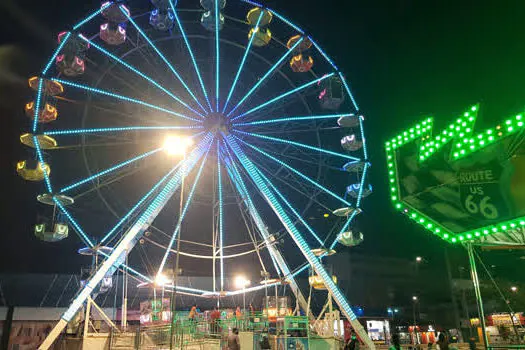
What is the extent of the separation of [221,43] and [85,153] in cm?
948

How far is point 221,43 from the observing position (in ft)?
76.7

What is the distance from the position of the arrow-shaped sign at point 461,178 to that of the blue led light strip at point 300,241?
10076 mm

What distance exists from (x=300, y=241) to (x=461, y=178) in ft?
→ 39.5

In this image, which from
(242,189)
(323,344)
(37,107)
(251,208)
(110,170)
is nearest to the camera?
(323,344)

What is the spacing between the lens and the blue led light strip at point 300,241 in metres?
19.8

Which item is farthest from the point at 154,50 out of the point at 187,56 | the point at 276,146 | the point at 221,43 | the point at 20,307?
the point at 20,307

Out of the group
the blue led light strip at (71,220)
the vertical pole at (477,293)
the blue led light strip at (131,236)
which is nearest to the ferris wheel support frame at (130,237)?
the blue led light strip at (131,236)

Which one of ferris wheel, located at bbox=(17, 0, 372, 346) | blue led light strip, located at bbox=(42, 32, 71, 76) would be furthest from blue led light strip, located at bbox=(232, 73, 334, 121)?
blue led light strip, located at bbox=(42, 32, 71, 76)

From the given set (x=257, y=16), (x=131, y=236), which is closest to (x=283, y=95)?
(x=257, y=16)

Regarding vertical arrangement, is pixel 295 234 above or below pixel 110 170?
below

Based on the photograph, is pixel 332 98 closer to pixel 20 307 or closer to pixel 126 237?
pixel 126 237

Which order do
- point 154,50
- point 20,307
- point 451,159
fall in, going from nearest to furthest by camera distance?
point 451,159 < point 154,50 < point 20,307

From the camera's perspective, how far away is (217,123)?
21.0 metres

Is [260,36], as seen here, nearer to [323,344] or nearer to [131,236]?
[131,236]
